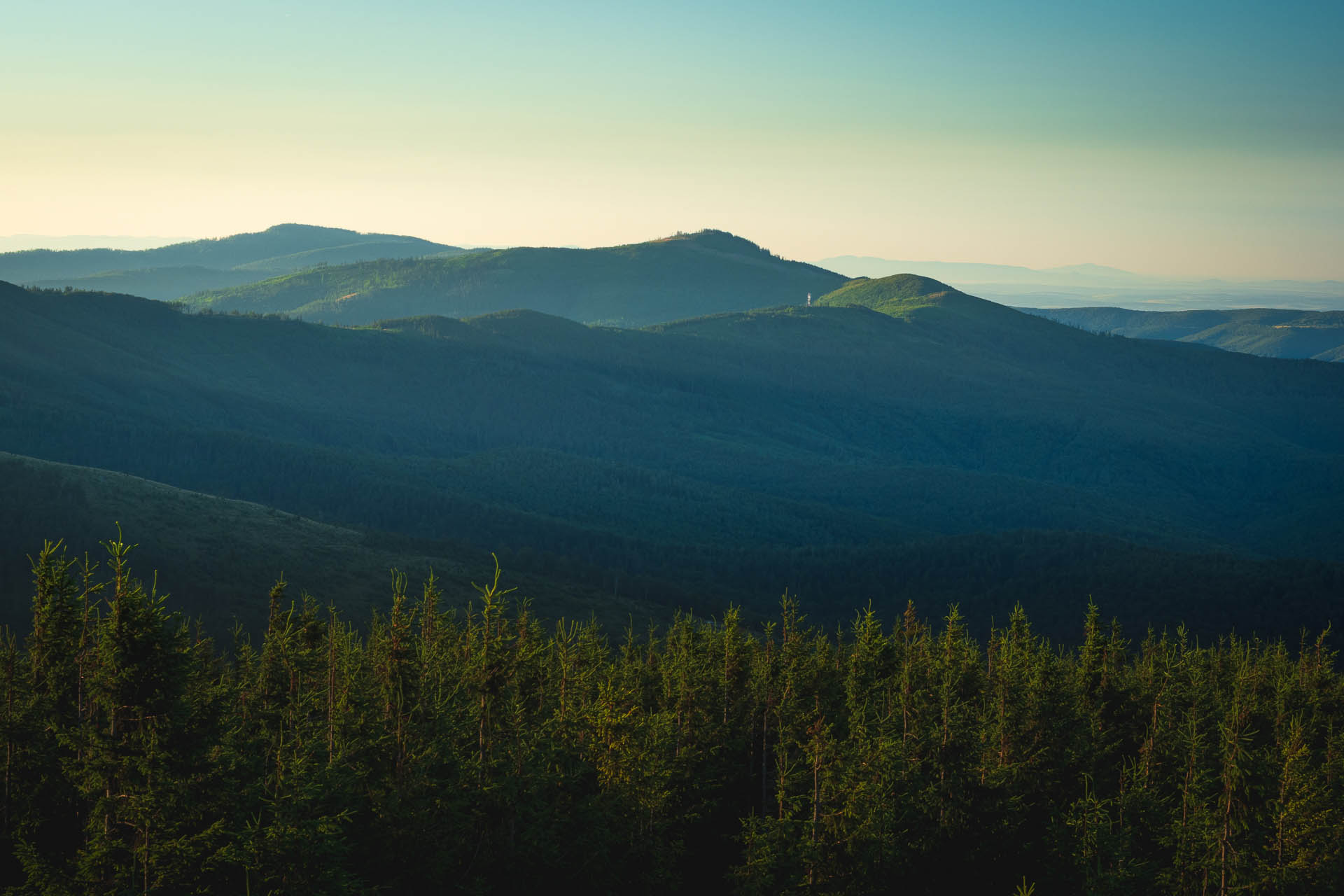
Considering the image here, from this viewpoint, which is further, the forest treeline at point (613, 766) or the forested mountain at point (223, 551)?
the forested mountain at point (223, 551)

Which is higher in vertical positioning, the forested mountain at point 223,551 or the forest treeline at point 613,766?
the forest treeline at point 613,766

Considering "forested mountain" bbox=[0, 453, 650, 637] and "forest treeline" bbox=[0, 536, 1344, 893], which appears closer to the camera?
"forest treeline" bbox=[0, 536, 1344, 893]

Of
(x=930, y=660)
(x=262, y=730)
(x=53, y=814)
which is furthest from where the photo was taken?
(x=930, y=660)

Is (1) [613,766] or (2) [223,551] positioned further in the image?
(2) [223,551]

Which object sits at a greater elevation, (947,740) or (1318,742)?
(947,740)

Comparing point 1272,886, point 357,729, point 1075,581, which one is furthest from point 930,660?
point 1075,581

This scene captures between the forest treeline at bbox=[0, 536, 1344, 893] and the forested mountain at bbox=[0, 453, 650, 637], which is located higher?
the forest treeline at bbox=[0, 536, 1344, 893]

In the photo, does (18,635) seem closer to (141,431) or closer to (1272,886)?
(1272,886)

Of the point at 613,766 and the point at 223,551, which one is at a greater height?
the point at 613,766
